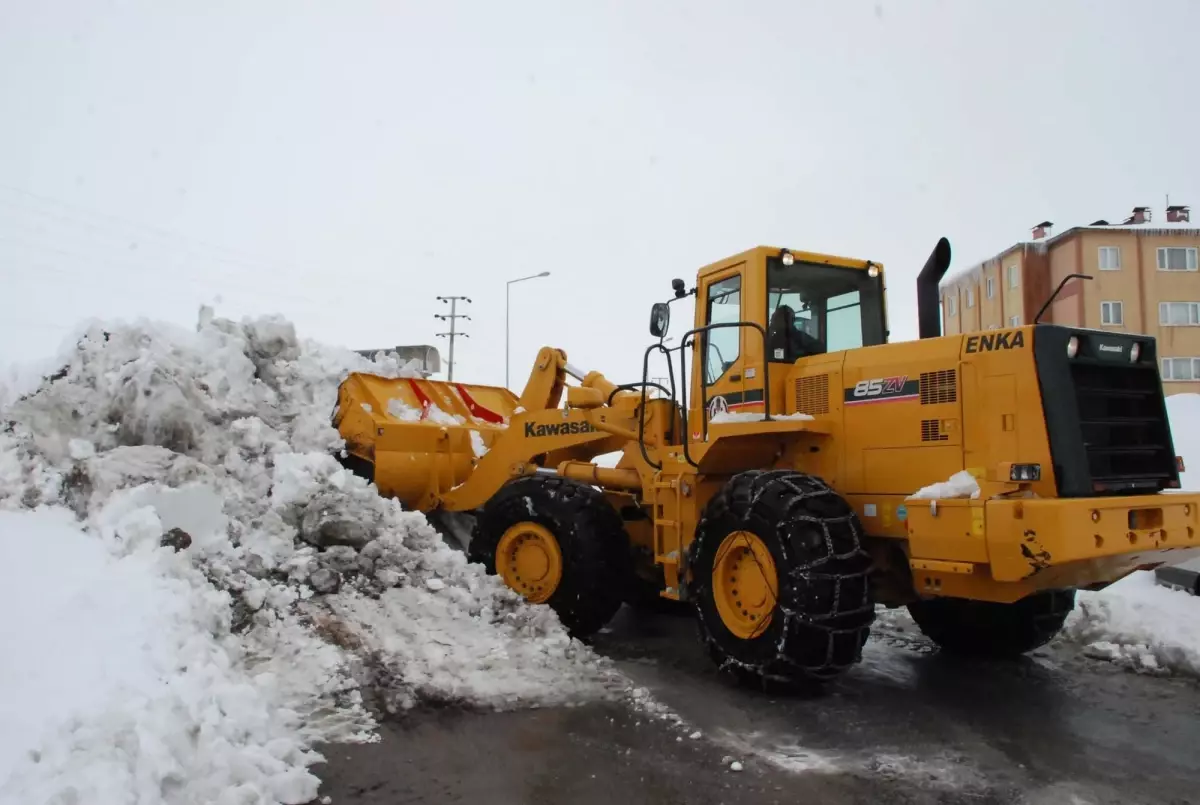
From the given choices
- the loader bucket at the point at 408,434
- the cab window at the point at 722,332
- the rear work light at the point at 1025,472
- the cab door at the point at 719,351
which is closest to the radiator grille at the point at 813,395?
the cab door at the point at 719,351

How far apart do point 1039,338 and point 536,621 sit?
4120mm

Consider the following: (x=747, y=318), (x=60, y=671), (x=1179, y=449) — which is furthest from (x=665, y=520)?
(x=1179, y=449)

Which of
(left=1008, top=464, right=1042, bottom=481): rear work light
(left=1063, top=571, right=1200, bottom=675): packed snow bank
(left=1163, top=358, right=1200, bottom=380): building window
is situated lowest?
(left=1063, top=571, right=1200, bottom=675): packed snow bank

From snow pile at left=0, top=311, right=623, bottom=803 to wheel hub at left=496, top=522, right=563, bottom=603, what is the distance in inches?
16.6

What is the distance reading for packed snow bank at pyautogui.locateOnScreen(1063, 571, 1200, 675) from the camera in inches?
271

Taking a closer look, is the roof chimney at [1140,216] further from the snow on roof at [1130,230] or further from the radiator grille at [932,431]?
the radiator grille at [932,431]

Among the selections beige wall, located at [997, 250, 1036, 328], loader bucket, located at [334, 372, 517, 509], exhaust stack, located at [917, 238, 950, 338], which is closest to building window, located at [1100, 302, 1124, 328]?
beige wall, located at [997, 250, 1036, 328]

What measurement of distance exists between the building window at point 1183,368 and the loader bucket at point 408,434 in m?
35.1

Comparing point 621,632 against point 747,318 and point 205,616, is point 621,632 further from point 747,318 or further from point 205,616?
point 205,616

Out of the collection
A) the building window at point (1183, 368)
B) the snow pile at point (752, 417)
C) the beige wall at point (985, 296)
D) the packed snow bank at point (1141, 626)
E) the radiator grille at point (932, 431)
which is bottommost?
the packed snow bank at point (1141, 626)

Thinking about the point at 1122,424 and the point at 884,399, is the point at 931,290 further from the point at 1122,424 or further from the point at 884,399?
the point at 1122,424

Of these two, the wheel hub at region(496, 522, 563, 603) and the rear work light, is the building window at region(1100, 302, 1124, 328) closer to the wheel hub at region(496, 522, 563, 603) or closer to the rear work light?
the wheel hub at region(496, 522, 563, 603)

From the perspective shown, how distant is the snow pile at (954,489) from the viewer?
540 cm

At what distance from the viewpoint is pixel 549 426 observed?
883 centimetres
